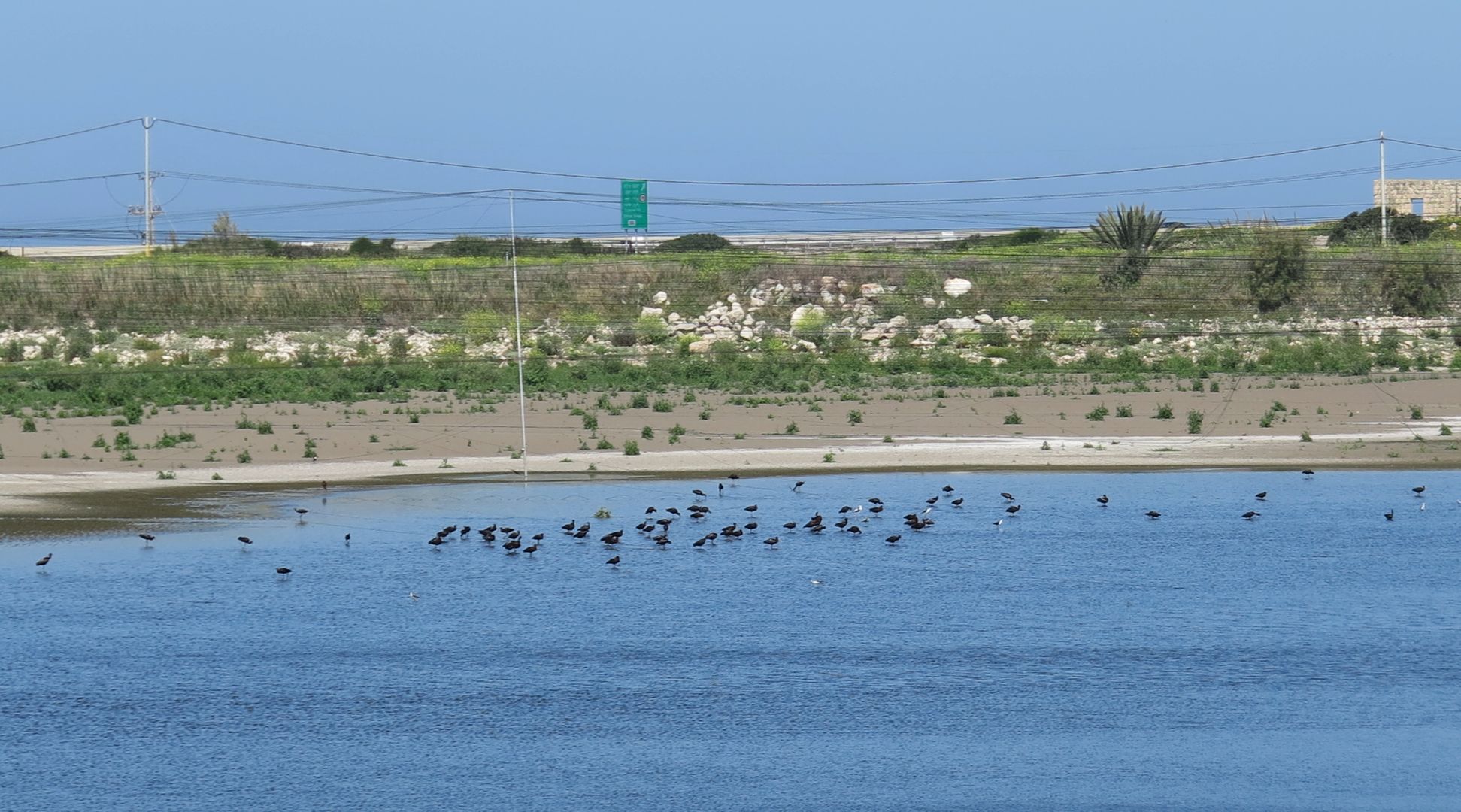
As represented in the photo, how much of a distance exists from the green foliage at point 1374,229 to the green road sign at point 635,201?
28.8 metres

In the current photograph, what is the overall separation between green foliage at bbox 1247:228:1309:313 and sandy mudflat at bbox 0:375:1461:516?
13.1m

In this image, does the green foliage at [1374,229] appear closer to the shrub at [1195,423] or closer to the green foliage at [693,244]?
Answer: the green foliage at [693,244]

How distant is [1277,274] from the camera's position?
52.0 metres

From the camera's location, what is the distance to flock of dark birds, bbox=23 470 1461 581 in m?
18.7

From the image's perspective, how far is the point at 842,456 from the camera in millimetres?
27578

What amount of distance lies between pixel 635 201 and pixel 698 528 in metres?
35.4

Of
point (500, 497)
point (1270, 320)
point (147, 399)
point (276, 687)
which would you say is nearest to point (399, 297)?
point (147, 399)

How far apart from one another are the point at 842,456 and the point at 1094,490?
16.9ft

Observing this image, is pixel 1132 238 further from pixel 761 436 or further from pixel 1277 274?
pixel 761 436

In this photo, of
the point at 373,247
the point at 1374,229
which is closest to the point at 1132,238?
the point at 1374,229

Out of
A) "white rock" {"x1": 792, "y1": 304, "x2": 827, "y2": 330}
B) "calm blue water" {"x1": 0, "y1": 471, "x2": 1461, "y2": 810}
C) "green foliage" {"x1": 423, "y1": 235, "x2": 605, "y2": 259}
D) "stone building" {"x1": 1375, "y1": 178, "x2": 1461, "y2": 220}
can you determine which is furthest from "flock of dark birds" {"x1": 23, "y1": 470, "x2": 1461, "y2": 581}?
"stone building" {"x1": 1375, "y1": 178, "x2": 1461, "y2": 220}

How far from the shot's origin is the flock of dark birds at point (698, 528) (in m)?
18.7

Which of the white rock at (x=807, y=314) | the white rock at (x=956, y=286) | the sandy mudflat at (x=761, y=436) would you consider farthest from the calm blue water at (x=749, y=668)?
the white rock at (x=956, y=286)

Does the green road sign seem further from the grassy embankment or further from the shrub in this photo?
the shrub
